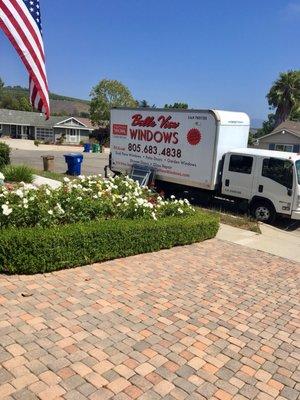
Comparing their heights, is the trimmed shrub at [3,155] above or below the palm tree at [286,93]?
below

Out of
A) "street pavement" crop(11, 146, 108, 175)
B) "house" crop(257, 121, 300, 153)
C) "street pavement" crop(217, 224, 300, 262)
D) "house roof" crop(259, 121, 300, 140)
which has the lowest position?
"street pavement" crop(11, 146, 108, 175)

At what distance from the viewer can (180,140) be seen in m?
14.7

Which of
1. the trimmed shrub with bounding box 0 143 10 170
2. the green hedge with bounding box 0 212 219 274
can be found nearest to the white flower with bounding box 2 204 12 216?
the green hedge with bounding box 0 212 219 274

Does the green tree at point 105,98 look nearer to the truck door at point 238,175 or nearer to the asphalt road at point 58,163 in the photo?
the asphalt road at point 58,163

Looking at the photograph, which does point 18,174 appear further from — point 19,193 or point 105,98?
point 105,98

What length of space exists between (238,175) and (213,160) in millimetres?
952

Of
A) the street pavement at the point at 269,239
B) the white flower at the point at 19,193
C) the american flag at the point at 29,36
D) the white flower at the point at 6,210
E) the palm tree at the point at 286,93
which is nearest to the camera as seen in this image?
the american flag at the point at 29,36

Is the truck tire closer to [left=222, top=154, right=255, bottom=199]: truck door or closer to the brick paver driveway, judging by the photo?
[left=222, top=154, right=255, bottom=199]: truck door

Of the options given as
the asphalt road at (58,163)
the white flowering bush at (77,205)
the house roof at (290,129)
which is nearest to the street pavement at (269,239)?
the white flowering bush at (77,205)

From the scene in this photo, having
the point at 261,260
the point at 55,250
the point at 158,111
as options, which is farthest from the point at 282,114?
the point at 55,250

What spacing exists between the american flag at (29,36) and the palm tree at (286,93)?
163 feet

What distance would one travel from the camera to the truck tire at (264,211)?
43.1 feet

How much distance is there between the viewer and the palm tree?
5100 centimetres

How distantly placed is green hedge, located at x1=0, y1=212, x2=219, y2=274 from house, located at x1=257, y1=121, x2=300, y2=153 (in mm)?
34621
